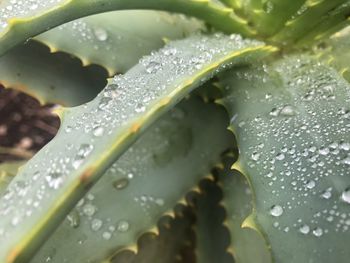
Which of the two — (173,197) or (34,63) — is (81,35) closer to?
(34,63)

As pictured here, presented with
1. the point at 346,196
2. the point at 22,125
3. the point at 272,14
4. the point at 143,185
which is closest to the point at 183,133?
the point at 143,185

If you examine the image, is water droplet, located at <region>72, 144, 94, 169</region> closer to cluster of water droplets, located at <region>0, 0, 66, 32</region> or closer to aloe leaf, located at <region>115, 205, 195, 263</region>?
cluster of water droplets, located at <region>0, 0, 66, 32</region>

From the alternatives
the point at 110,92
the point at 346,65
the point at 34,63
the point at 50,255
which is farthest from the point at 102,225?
the point at 346,65

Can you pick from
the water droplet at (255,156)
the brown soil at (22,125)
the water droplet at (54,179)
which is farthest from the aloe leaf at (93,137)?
the brown soil at (22,125)

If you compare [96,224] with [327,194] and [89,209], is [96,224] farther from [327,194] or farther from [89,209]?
[327,194]

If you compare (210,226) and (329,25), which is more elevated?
(329,25)

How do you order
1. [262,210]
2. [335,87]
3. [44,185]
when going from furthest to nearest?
[335,87] < [262,210] < [44,185]
